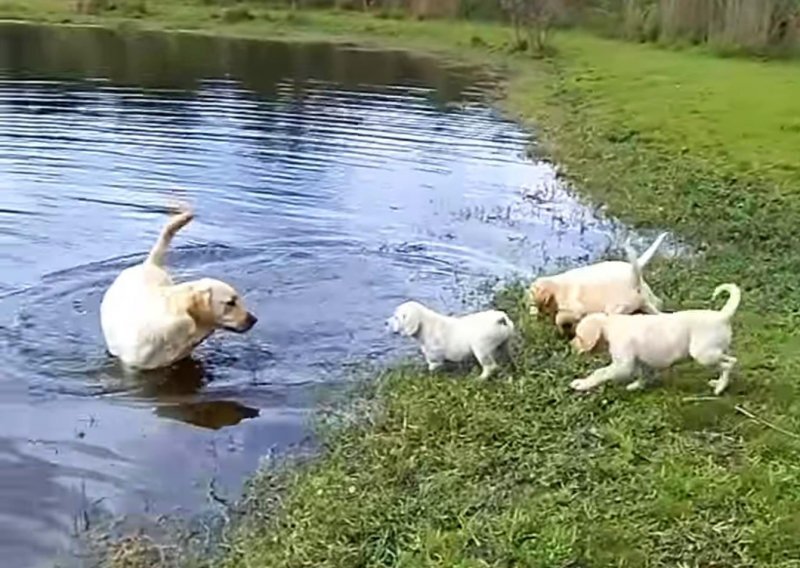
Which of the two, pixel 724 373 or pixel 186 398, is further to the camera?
pixel 186 398

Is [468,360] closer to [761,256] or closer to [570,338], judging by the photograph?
[570,338]

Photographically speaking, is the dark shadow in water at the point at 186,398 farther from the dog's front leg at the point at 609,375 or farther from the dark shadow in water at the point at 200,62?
the dark shadow in water at the point at 200,62

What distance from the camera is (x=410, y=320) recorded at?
8797mm

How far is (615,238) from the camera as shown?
13.7 m

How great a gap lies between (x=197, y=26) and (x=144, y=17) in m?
2.94

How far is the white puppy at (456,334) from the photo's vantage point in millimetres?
8594

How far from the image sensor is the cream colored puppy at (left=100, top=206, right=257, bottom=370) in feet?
31.4

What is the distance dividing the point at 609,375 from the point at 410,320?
143 cm

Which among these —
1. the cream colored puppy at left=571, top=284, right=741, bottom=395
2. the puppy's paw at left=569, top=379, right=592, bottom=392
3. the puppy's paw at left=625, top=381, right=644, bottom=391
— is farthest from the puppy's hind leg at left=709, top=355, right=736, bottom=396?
the puppy's paw at left=569, top=379, right=592, bottom=392

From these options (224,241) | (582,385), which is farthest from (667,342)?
(224,241)

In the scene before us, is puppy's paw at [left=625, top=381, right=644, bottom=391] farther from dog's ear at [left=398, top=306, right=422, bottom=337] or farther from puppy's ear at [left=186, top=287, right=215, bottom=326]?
puppy's ear at [left=186, top=287, right=215, bottom=326]

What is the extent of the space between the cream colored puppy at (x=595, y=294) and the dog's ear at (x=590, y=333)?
60cm

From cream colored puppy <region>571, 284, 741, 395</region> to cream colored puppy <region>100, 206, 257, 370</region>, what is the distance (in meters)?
2.95

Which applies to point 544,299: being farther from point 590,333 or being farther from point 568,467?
point 568,467
